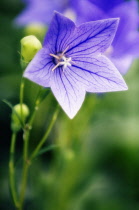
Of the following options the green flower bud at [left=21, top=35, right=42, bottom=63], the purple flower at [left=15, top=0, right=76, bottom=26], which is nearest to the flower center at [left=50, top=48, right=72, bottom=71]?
the green flower bud at [left=21, top=35, right=42, bottom=63]

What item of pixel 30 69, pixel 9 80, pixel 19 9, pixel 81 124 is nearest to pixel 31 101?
pixel 9 80

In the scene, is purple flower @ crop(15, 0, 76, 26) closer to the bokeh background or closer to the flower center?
the bokeh background

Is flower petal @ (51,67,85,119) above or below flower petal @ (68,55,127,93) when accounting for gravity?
below

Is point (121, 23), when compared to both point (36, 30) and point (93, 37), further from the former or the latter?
point (36, 30)

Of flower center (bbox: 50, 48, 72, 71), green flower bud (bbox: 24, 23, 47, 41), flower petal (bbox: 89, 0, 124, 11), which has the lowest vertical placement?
green flower bud (bbox: 24, 23, 47, 41)

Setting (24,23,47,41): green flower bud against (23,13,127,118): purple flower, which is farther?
(24,23,47,41): green flower bud

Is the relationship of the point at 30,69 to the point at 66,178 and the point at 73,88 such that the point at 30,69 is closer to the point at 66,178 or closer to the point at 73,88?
the point at 73,88

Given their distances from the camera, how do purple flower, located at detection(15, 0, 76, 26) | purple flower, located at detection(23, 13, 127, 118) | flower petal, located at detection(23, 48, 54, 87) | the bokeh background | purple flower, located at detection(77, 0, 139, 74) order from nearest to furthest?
flower petal, located at detection(23, 48, 54, 87), purple flower, located at detection(23, 13, 127, 118), purple flower, located at detection(77, 0, 139, 74), the bokeh background, purple flower, located at detection(15, 0, 76, 26)
